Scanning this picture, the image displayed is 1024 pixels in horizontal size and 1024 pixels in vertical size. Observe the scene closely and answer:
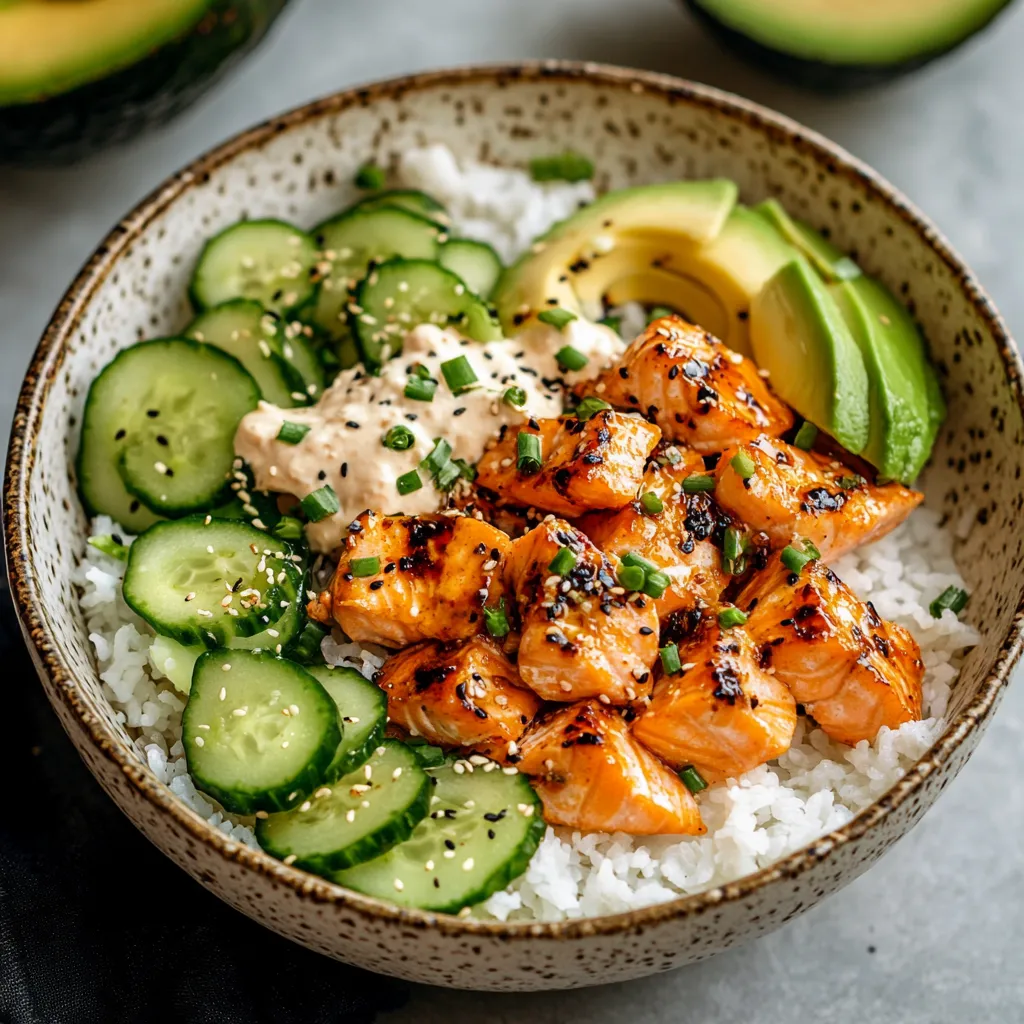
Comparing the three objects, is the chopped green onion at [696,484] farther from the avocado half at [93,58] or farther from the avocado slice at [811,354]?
the avocado half at [93,58]

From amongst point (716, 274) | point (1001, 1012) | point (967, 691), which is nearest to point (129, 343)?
point (716, 274)

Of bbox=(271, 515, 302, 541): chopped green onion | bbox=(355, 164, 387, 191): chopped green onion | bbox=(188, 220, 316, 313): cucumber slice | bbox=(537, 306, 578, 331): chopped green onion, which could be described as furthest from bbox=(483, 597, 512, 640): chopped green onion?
bbox=(355, 164, 387, 191): chopped green onion

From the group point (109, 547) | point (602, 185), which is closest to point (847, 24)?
point (602, 185)

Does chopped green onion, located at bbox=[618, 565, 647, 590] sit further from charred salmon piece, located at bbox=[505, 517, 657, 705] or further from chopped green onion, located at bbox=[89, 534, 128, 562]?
chopped green onion, located at bbox=[89, 534, 128, 562]

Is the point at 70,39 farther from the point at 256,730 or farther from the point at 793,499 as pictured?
the point at 793,499

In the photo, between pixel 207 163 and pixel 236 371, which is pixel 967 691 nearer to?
pixel 236 371

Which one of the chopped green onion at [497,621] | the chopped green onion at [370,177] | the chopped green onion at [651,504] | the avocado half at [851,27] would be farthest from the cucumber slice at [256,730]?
the avocado half at [851,27]

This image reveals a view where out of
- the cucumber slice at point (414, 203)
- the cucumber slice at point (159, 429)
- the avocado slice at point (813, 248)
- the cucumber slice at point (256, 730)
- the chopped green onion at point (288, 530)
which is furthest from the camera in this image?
the cucumber slice at point (414, 203)
